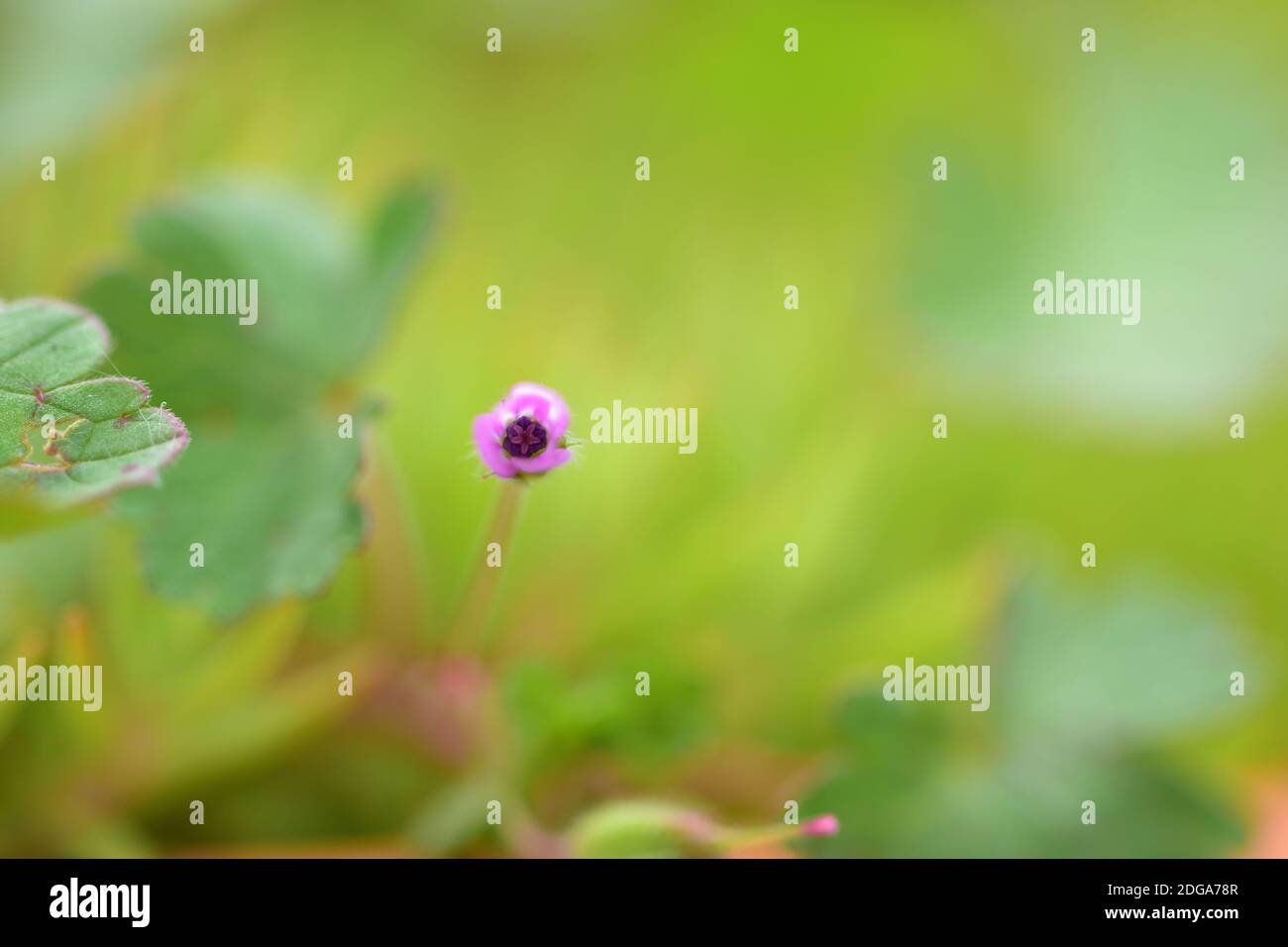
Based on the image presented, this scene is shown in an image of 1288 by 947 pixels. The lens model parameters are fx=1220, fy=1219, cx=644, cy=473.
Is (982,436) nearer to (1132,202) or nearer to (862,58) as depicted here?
(1132,202)

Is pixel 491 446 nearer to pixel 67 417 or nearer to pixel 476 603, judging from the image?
pixel 67 417

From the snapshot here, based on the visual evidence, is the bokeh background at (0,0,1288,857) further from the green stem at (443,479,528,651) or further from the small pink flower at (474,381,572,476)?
the small pink flower at (474,381,572,476)

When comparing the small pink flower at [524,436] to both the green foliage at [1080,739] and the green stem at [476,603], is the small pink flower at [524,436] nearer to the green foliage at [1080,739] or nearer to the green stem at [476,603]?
the green stem at [476,603]

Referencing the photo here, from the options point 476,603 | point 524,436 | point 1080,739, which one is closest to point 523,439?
point 524,436

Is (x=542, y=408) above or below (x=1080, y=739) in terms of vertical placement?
above

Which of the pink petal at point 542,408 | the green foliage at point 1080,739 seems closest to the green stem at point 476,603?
the pink petal at point 542,408
